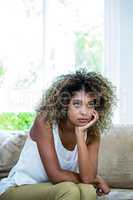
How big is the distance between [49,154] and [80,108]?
0.27 metres

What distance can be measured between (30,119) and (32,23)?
86 centimetres

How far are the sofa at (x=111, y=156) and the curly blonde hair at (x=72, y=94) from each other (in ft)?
1.97

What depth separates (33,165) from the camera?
6.42ft

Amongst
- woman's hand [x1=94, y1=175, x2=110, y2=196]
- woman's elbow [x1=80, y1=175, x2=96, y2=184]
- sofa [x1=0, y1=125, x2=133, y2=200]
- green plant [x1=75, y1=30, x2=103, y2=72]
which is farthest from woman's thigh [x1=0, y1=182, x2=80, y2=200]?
green plant [x1=75, y1=30, x2=103, y2=72]

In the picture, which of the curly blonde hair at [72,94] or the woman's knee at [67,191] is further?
the curly blonde hair at [72,94]

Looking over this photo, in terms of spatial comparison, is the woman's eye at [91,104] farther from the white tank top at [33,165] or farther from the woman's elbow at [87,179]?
the woman's elbow at [87,179]

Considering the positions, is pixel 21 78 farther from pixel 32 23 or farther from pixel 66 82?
pixel 66 82

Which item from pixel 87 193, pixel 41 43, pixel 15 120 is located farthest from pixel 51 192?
pixel 41 43

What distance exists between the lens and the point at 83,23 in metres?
3.71

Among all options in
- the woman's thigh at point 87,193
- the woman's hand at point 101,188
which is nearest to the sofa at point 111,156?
the woman's hand at point 101,188

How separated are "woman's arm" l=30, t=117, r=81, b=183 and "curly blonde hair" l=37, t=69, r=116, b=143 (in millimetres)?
55

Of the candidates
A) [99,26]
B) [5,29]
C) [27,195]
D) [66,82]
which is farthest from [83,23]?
[27,195]

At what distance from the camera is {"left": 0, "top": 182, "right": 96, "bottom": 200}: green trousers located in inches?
66.7

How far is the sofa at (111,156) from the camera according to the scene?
2.63m
